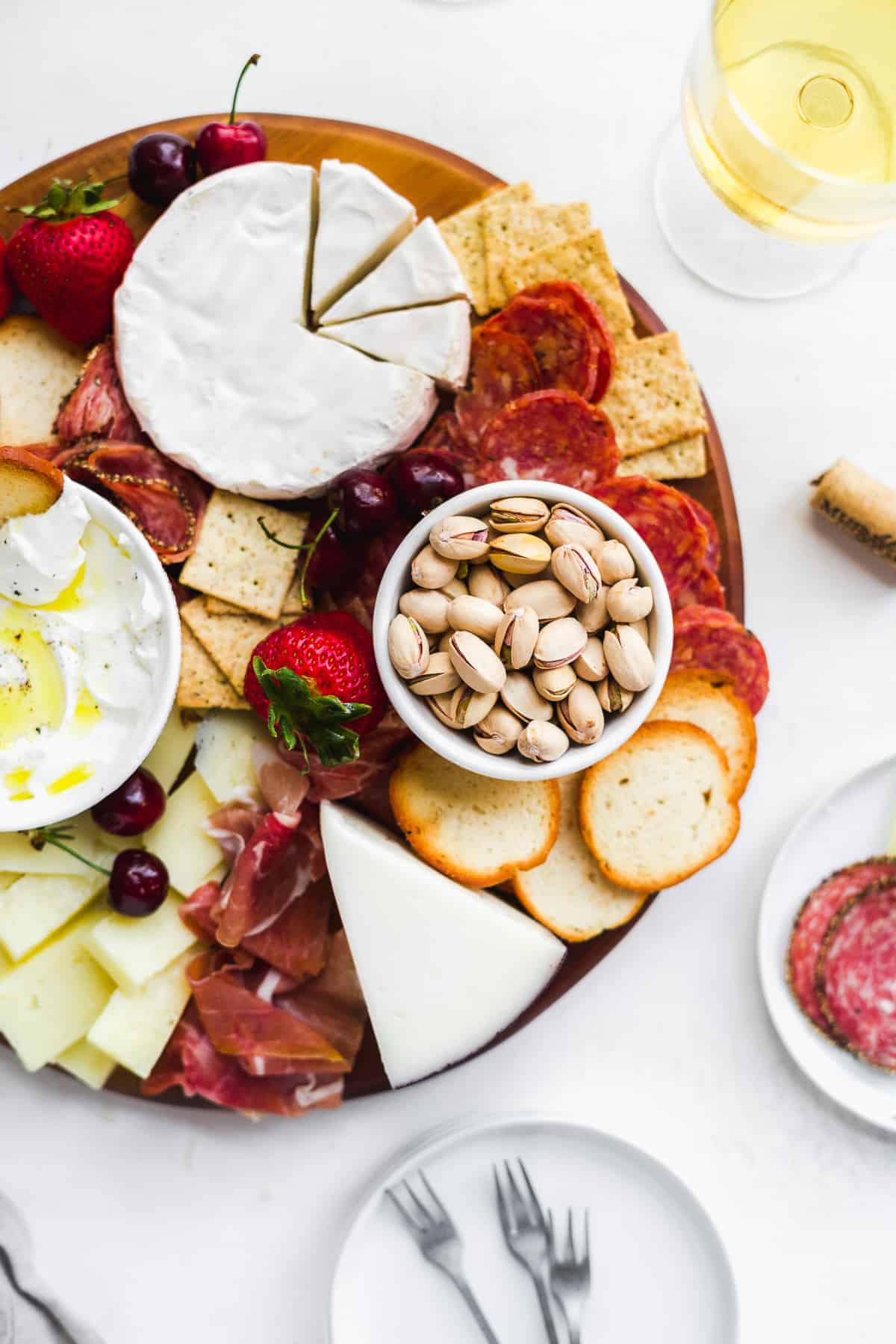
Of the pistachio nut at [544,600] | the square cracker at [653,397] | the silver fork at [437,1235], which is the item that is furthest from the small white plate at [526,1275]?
the square cracker at [653,397]

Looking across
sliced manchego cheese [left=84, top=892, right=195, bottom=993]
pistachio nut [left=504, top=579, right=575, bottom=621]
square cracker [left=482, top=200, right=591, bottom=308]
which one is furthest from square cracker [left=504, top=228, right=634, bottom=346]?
sliced manchego cheese [left=84, top=892, right=195, bottom=993]

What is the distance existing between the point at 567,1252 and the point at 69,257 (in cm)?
166

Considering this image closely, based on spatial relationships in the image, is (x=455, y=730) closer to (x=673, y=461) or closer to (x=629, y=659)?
(x=629, y=659)

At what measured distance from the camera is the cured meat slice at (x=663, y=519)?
1.45m

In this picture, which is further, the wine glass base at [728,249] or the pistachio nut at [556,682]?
the wine glass base at [728,249]

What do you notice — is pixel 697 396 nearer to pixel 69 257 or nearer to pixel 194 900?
pixel 69 257

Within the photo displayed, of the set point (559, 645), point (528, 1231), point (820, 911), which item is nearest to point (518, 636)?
point (559, 645)

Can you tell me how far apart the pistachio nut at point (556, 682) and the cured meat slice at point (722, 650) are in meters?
0.26

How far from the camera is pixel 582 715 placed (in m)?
1.30

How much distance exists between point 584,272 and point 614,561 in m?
0.48

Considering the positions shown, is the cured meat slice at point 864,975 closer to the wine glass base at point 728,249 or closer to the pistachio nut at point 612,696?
the pistachio nut at point 612,696

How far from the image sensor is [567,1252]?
1667mm

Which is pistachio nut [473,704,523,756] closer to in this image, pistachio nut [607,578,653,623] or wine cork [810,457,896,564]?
pistachio nut [607,578,653,623]

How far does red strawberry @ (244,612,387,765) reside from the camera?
4.41 ft
